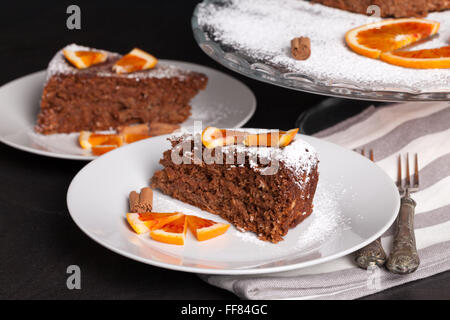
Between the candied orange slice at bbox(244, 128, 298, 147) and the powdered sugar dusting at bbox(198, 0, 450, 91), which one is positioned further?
the powdered sugar dusting at bbox(198, 0, 450, 91)

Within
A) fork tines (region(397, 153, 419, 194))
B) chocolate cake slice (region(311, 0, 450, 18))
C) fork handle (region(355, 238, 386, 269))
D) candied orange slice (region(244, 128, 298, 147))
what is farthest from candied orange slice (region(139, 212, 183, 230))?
chocolate cake slice (region(311, 0, 450, 18))

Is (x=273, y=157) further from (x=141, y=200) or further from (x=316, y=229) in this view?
(x=141, y=200)

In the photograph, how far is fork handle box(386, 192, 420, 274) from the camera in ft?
5.82

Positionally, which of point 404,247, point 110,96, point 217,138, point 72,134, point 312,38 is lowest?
point 72,134

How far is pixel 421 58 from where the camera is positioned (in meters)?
2.23

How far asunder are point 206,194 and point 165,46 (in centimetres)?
174

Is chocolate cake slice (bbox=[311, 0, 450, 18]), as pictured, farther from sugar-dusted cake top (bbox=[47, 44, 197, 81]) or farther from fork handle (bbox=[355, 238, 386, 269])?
fork handle (bbox=[355, 238, 386, 269])

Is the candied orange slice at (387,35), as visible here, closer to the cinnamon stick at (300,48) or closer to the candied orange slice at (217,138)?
the cinnamon stick at (300,48)

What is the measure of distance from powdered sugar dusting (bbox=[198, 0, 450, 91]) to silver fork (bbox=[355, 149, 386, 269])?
480mm

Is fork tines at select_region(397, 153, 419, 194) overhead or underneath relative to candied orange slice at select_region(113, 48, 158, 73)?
underneath

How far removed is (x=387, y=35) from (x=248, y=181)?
0.87 m

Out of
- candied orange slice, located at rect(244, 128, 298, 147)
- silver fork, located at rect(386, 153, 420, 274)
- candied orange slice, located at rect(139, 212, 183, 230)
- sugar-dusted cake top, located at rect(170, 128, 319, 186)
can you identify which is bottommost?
candied orange slice, located at rect(139, 212, 183, 230)

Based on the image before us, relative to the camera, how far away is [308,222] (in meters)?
1.94

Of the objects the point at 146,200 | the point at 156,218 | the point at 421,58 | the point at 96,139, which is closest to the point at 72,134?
the point at 96,139
